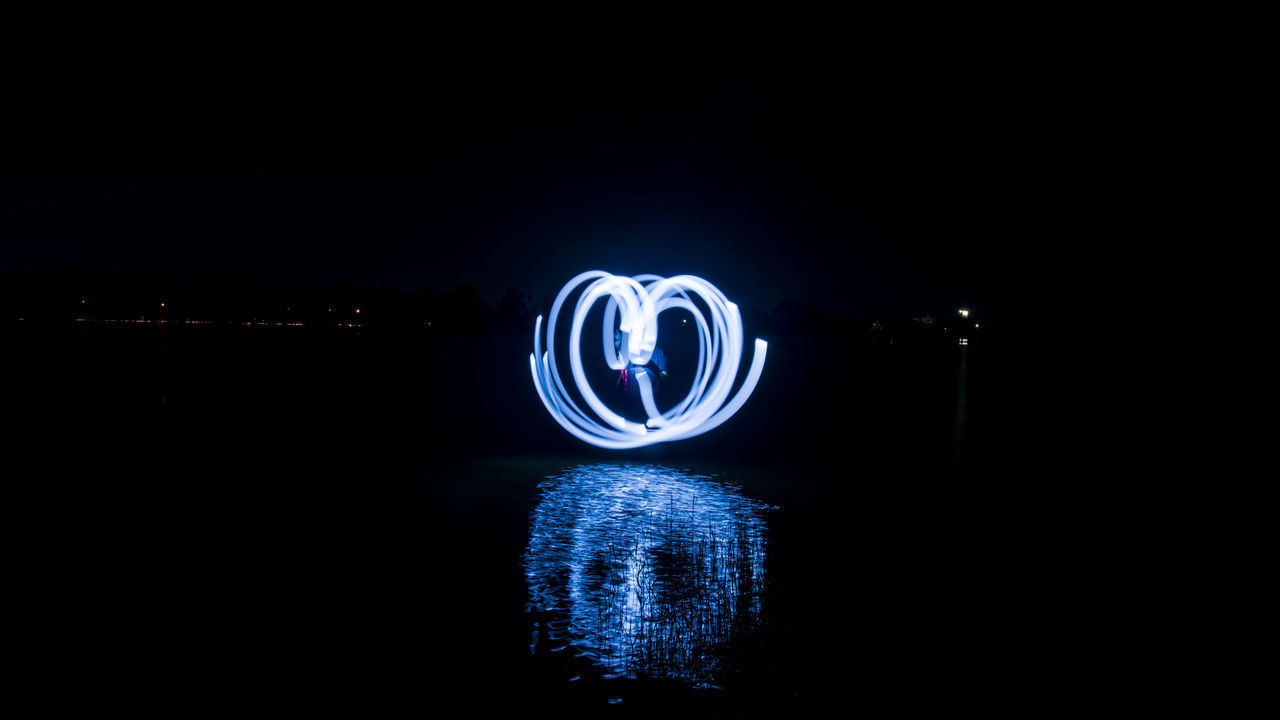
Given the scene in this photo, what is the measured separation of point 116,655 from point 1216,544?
7302 millimetres

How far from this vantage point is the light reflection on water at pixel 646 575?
15.4 feet

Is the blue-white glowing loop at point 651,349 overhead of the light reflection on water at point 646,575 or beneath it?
overhead

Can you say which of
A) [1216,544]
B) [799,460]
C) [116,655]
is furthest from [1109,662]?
[799,460]

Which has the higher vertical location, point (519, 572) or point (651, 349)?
point (651, 349)

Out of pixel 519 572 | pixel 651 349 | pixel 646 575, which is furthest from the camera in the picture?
pixel 651 349

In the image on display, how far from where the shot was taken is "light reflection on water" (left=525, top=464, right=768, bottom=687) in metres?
4.70

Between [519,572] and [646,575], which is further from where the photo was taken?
[519,572]

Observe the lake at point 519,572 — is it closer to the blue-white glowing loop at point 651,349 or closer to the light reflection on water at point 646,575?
the light reflection on water at point 646,575

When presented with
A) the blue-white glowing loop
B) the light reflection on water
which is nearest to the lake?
the light reflection on water

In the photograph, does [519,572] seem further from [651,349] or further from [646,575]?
[651,349]

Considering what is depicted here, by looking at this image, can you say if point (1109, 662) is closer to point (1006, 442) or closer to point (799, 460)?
point (799, 460)

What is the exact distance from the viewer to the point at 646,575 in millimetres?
6012

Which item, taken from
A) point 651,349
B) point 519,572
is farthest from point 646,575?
point 651,349

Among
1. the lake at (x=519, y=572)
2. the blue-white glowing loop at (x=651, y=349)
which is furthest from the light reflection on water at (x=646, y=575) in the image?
the blue-white glowing loop at (x=651, y=349)
